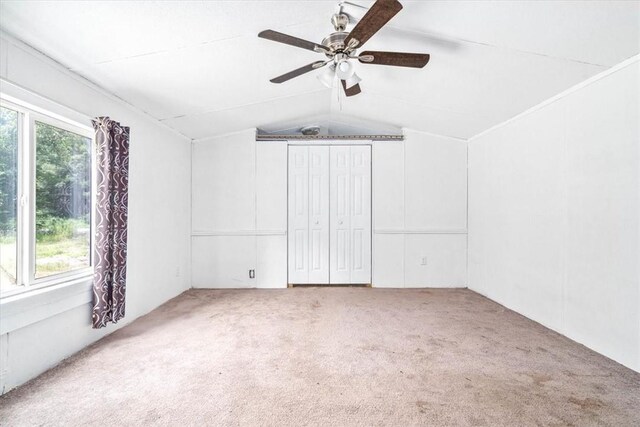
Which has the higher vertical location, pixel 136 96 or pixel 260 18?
pixel 260 18

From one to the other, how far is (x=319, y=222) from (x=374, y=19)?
2.90 m

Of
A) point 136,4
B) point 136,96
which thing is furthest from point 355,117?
point 136,4

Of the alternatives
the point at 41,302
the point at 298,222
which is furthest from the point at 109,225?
the point at 298,222

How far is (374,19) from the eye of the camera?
1.50 metres

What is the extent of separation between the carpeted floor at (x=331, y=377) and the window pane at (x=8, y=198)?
72 cm

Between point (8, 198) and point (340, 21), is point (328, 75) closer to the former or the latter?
point (340, 21)

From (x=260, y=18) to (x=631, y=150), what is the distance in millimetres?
2671

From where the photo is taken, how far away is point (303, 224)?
416 centimetres

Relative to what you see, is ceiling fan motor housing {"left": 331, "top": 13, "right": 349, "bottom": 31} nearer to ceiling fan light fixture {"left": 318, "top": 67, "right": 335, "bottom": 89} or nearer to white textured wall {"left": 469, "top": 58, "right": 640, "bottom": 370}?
ceiling fan light fixture {"left": 318, "top": 67, "right": 335, "bottom": 89}

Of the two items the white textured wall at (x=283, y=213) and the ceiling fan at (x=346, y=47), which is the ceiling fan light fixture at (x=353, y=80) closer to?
the ceiling fan at (x=346, y=47)

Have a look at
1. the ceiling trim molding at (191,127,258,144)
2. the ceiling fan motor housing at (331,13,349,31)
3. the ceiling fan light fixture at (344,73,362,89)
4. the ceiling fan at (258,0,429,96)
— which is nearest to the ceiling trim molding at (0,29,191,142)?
the ceiling trim molding at (191,127,258,144)

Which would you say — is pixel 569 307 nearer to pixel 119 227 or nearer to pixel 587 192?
pixel 587 192

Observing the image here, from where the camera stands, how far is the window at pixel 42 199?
6.03 ft

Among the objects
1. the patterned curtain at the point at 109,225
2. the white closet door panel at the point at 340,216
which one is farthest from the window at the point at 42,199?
the white closet door panel at the point at 340,216
